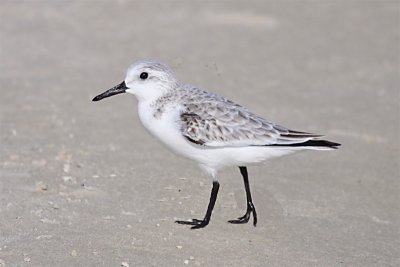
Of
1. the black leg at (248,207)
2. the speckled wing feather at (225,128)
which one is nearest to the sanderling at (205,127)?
the speckled wing feather at (225,128)

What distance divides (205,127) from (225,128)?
5.5 inches

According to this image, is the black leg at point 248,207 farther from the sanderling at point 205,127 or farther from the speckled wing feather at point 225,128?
the speckled wing feather at point 225,128

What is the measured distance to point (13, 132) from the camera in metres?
8.05

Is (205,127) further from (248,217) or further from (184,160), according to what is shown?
(184,160)

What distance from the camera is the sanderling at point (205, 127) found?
586 centimetres

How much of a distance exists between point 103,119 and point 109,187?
196 centimetres

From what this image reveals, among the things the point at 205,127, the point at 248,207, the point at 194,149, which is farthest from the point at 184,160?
the point at 205,127

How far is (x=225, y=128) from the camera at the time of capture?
5.90 meters

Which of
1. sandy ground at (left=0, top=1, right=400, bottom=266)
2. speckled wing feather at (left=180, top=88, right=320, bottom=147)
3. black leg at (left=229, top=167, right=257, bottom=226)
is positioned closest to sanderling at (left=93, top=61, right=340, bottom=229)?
speckled wing feather at (left=180, top=88, right=320, bottom=147)

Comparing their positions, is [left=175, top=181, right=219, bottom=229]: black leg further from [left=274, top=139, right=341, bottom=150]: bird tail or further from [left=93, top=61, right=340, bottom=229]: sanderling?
[left=274, top=139, right=341, bottom=150]: bird tail

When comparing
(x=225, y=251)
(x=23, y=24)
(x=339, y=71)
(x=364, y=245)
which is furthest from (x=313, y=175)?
(x=23, y=24)

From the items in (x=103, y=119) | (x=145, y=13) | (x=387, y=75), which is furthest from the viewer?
(x=145, y=13)

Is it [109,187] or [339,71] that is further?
[339,71]

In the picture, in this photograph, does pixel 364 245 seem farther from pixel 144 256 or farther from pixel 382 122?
pixel 382 122
